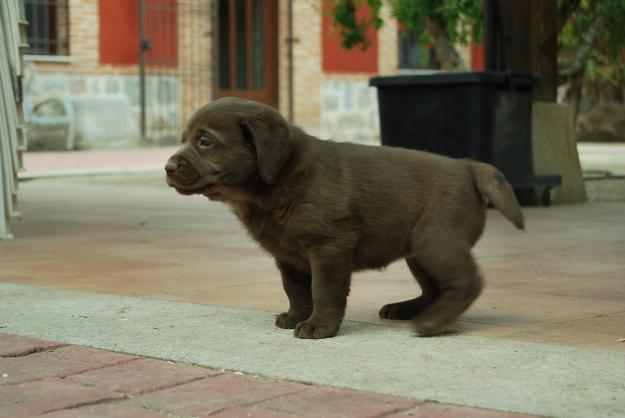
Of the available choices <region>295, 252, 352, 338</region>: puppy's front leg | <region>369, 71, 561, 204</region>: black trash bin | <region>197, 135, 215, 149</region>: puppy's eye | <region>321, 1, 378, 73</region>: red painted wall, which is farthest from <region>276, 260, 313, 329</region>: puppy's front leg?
<region>321, 1, 378, 73</region>: red painted wall

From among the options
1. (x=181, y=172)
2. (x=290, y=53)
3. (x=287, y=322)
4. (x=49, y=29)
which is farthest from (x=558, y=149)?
(x=290, y=53)

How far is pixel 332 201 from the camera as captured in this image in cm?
442

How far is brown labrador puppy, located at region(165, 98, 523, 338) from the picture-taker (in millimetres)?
4371

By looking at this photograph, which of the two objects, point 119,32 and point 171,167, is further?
point 119,32

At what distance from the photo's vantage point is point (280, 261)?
468 centimetres

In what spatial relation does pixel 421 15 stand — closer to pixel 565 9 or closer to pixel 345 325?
pixel 565 9

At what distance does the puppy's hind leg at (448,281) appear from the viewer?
14.4ft

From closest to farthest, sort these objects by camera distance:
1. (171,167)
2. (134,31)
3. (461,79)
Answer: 1. (171,167)
2. (461,79)
3. (134,31)

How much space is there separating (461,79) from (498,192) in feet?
17.8

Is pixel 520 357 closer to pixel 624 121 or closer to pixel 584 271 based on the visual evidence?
pixel 584 271

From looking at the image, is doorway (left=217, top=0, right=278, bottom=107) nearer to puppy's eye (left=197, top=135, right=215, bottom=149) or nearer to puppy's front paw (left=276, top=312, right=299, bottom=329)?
puppy's front paw (left=276, top=312, right=299, bottom=329)

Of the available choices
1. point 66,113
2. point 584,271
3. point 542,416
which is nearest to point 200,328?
point 542,416

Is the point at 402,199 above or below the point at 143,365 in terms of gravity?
above

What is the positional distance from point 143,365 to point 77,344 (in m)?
0.48
